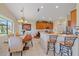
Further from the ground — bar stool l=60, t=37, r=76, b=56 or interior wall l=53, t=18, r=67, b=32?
interior wall l=53, t=18, r=67, b=32

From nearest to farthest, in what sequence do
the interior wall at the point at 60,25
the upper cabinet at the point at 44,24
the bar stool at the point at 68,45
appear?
the bar stool at the point at 68,45 < the interior wall at the point at 60,25 < the upper cabinet at the point at 44,24

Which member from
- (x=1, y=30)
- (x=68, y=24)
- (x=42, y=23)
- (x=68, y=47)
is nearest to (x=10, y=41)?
(x=1, y=30)

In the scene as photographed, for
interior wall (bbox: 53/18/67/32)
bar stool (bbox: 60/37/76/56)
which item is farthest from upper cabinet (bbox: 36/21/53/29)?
bar stool (bbox: 60/37/76/56)

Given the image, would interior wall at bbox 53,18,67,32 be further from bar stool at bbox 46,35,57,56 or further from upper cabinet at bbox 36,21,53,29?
bar stool at bbox 46,35,57,56

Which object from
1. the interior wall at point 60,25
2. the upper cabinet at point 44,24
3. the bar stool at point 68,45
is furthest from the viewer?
the upper cabinet at point 44,24

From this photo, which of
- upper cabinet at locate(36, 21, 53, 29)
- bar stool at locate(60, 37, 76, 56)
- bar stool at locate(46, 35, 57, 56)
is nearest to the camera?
bar stool at locate(60, 37, 76, 56)

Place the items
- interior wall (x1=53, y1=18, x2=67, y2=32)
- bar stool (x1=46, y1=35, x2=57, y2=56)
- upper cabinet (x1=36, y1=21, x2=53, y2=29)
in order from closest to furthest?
1. bar stool (x1=46, y1=35, x2=57, y2=56)
2. interior wall (x1=53, y1=18, x2=67, y2=32)
3. upper cabinet (x1=36, y1=21, x2=53, y2=29)

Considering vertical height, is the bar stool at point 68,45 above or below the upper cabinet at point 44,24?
below

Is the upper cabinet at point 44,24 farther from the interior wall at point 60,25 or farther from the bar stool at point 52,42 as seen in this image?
the bar stool at point 52,42

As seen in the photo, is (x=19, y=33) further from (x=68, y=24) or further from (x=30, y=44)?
(x=68, y=24)

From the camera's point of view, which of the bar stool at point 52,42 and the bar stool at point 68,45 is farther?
the bar stool at point 52,42

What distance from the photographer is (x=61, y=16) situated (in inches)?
187

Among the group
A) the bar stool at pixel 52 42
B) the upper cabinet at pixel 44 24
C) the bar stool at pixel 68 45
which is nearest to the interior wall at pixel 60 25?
the upper cabinet at pixel 44 24

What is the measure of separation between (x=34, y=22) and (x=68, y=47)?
179 cm
